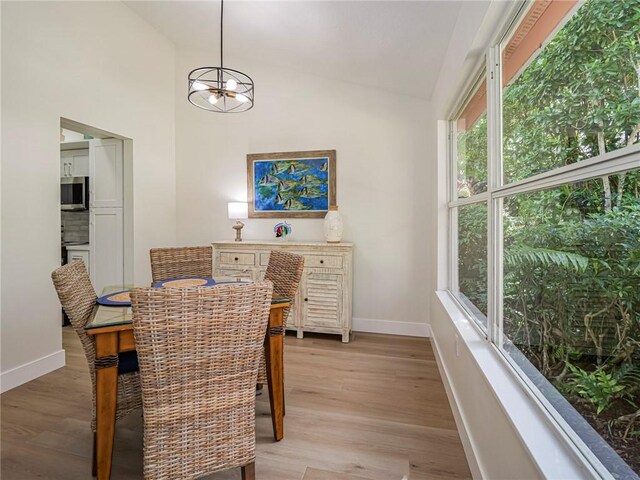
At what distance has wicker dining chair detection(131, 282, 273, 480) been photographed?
1.19 m

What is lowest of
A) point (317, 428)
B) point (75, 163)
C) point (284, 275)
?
point (317, 428)

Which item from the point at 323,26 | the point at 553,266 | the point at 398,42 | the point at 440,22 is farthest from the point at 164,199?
the point at 553,266

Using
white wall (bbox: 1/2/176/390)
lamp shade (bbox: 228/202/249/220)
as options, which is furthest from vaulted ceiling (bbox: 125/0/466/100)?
lamp shade (bbox: 228/202/249/220)

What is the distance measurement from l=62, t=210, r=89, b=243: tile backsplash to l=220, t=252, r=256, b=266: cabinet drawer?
2.16 m

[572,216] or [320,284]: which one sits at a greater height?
[572,216]

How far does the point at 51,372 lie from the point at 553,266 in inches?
141

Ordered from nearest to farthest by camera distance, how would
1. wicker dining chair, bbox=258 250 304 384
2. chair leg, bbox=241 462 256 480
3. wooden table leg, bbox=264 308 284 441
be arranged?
1. chair leg, bbox=241 462 256 480
2. wooden table leg, bbox=264 308 284 441
3. wicker dining chair, bbox=258 250 304 384

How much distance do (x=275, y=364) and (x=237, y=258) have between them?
6.76 ft

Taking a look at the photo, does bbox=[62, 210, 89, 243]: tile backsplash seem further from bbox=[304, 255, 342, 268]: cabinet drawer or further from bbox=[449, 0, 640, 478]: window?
bbox=[449, 0, 640, 478]: window

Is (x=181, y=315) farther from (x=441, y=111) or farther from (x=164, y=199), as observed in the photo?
(x=164, y=199)

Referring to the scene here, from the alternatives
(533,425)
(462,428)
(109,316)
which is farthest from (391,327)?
(109,316)

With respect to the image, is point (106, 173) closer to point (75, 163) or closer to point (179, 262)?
point (75, 163)

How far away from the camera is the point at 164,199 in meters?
4.16

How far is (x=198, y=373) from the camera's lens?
1.29 metres
